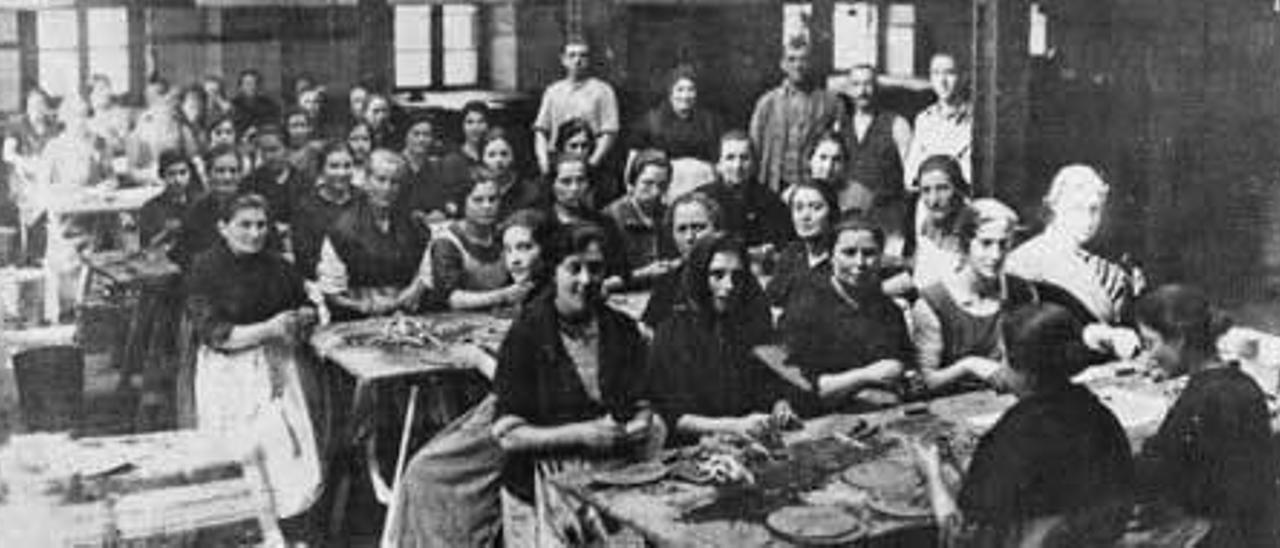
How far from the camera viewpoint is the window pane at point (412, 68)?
17.2 feet

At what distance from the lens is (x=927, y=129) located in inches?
235

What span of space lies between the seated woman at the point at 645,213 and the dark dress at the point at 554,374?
1120 millimetres

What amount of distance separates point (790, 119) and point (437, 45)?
1.37 meters

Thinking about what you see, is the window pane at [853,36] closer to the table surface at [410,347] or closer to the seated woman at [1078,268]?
the seated woman at [1078,268]

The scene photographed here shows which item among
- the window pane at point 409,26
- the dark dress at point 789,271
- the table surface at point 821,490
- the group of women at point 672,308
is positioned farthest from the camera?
the window pane at point 409,26

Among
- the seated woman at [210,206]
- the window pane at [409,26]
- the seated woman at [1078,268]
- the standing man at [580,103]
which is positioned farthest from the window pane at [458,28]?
the seated woman at [1078,268]

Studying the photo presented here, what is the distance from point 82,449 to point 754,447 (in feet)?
5.93

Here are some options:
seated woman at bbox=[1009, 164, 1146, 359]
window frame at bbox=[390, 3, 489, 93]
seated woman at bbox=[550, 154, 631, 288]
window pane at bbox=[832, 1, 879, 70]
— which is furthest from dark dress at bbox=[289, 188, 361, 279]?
window pane at bbox=[832, 1, 879, 70]

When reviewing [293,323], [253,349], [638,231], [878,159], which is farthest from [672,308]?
[878,159]

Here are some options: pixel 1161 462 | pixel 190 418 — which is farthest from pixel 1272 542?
pixel 190 418

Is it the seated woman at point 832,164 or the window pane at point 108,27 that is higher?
the window pane at point 108,27

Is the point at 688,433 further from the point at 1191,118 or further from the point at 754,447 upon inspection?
the point at 1191,118

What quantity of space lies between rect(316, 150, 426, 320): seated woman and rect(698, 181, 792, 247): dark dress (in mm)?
1081

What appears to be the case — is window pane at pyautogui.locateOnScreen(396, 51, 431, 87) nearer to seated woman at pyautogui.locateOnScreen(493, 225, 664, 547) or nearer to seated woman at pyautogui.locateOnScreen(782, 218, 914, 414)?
seated woman at pyautogui.locateOnScreen(493, 225, 664, 547)
